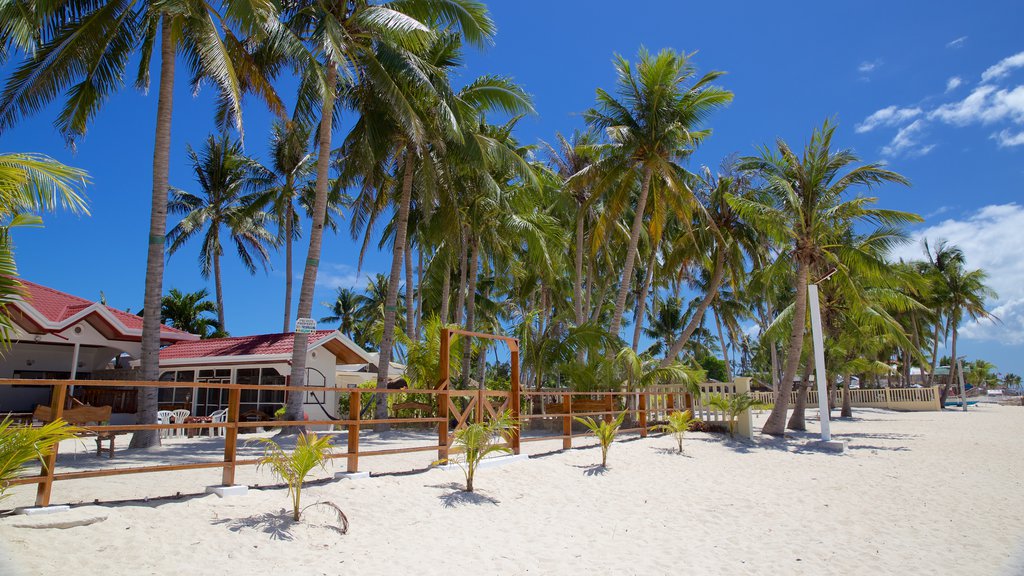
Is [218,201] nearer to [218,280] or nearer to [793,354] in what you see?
[218,280]

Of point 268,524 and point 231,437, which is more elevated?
point 231,437

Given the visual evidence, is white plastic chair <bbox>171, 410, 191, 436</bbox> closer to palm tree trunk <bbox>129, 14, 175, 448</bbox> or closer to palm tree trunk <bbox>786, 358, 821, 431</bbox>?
palm tree trunk <bbox>129, 14, 175, 448</bbox>

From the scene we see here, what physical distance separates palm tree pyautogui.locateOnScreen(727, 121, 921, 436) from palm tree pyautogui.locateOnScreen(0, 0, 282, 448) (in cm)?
1254

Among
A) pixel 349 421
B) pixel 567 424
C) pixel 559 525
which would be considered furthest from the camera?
pixel 567 424

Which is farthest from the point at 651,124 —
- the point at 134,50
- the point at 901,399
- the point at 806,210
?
the point at 901,399

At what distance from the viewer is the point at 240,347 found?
17.9 meters

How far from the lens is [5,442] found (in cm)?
470

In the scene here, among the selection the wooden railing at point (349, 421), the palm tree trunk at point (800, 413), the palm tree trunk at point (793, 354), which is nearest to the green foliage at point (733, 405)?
the wooden railing at point (349, 421)

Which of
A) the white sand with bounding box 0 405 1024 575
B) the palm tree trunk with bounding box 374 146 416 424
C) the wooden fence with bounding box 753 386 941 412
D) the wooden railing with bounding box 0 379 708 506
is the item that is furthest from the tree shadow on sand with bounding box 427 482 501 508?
the wooden fence with bounding box 753 386 941 412

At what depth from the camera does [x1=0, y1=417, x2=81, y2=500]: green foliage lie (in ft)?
15.3

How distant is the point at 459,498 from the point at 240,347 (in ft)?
41.8

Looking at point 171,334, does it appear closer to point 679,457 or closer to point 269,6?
point 269,6

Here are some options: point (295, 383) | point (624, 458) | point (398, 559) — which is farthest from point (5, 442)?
point (624, 458)

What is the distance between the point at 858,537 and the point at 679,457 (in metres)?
5.06
